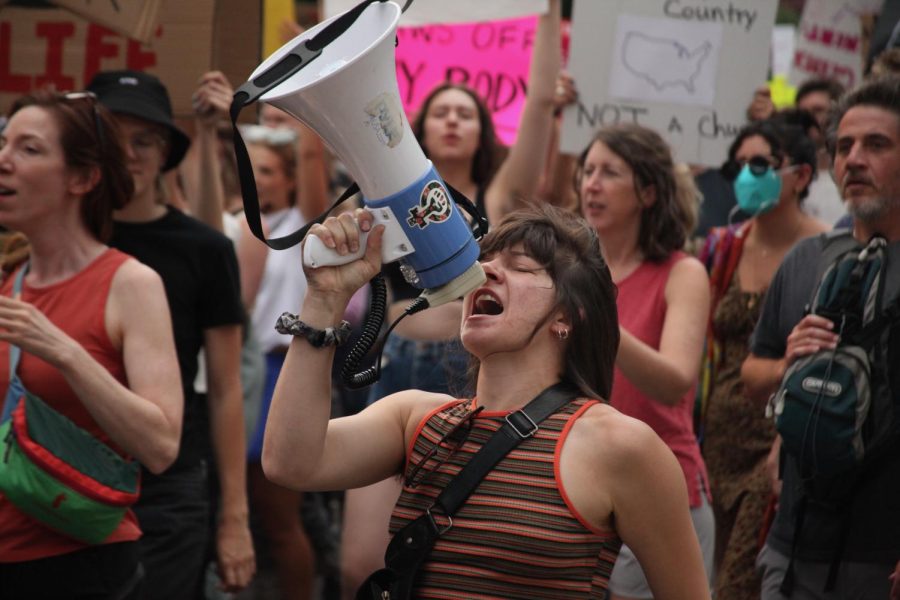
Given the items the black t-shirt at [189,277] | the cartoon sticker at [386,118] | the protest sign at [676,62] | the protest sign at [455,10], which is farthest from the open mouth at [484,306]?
the protest sign at [676,62]

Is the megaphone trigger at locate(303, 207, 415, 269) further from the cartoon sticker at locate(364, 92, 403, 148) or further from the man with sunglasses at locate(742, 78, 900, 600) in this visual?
the man with sunglasses at locate(742, 78, 900, 600)

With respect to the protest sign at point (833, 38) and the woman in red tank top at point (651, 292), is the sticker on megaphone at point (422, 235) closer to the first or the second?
the woman in red tank top at point (651, 292)

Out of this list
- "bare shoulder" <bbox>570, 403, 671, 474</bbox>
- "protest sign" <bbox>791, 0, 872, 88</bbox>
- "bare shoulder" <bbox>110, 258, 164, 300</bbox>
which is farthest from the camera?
"protest sign" <bbox>791, 0, 872, 88</bbox>

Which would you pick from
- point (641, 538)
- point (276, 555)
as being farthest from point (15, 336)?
point (276, 555)

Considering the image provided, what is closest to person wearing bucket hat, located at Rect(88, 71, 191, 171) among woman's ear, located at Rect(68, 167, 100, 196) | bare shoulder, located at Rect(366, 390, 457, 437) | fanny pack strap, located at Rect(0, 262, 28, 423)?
woman's ear, located at Rect(68, 167, 100, 196)

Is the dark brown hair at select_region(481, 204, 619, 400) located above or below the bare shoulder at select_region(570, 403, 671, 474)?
above

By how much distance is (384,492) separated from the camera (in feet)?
13.1

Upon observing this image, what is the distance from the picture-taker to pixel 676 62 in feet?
20.0

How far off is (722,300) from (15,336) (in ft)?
9.25

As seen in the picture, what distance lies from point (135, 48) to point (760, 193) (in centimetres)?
246

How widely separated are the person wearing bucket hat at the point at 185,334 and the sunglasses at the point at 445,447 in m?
1.72

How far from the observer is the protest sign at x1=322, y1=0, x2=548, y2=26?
5945 millimetres

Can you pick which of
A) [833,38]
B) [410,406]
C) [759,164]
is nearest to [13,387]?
[410,406]

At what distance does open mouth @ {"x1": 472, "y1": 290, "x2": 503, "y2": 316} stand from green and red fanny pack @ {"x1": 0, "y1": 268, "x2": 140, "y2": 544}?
1.22 meters
